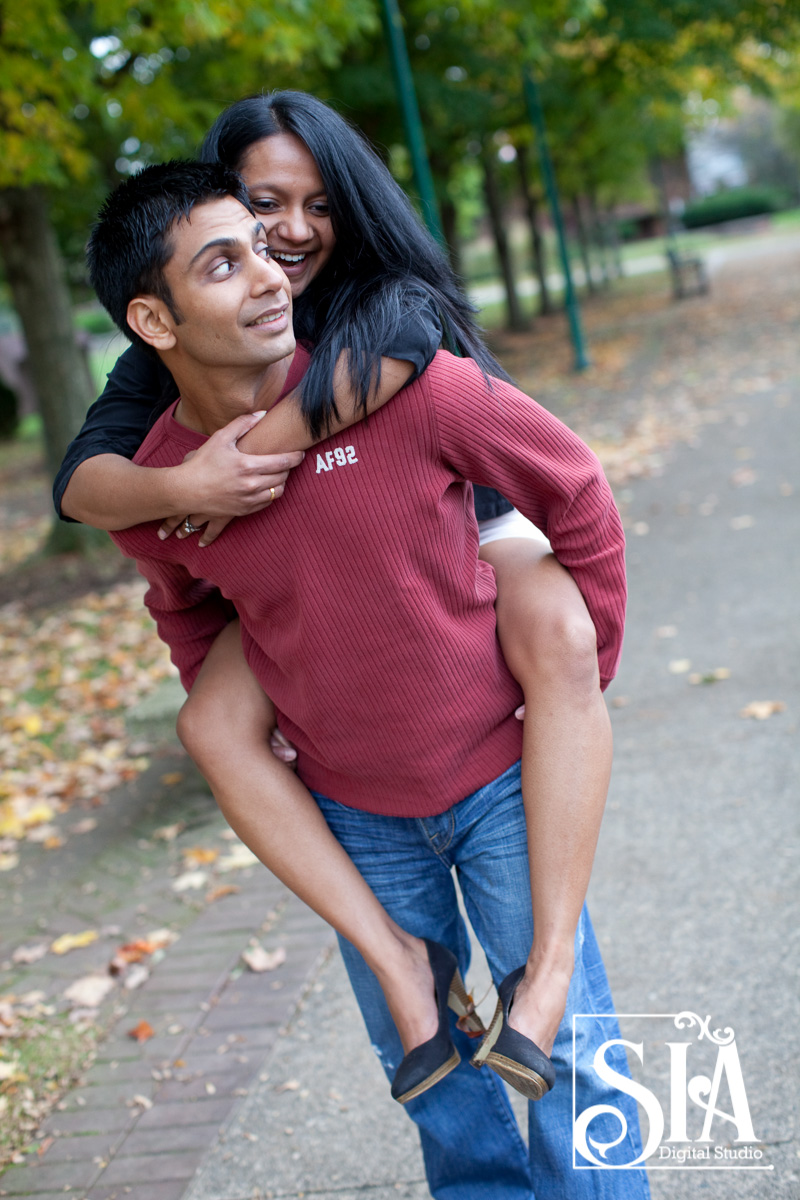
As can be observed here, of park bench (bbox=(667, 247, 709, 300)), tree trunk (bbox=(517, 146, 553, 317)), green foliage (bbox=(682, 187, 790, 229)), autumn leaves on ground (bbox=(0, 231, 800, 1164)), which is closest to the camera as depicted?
autumn leaves on ground (bbox=(0, 231, 800, 1164))

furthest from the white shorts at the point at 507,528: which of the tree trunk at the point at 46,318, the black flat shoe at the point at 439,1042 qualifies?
the tree trunk at the point at 46,318

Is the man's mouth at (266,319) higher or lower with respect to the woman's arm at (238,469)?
higher

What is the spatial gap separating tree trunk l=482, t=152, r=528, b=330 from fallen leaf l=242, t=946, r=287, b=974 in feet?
70.8

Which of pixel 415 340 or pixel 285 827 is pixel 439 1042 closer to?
pixel 285 827

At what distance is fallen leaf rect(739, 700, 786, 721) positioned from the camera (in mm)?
4612

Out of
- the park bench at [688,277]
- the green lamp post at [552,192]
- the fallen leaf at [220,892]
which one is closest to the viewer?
the fallen leaf at [220,892]

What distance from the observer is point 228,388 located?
184 cm

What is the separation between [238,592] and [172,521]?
174 millimetres

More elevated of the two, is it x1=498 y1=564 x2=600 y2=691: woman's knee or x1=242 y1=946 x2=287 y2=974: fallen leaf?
x1=498 y1=564 x2=600 y2=691: woman's knee

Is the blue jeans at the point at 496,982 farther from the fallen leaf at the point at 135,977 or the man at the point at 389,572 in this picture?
the fallen leaf at the point at 135,977

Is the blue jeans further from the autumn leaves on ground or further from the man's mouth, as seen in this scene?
the autumn leaves on ground

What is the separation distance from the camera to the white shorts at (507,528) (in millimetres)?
2090

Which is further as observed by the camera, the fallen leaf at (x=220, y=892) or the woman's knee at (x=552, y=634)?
the fallen leaf at (x=220, y=892)

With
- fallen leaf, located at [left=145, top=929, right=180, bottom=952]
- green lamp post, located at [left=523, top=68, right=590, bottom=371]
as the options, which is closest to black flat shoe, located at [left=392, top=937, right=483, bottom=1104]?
fallen leaf, located at [left=145, top=929, right=180, bottom=952]
